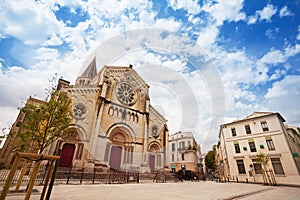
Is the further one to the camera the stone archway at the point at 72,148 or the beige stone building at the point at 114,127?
the beige stone building at the point at 114,127

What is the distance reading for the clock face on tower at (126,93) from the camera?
20458 mm

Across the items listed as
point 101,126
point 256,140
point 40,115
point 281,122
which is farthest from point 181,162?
point 40,115

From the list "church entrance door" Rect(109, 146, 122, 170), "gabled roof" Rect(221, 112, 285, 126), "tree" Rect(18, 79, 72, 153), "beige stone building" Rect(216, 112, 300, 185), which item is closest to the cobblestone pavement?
"tree" Rect(18, 79, 72, 153)

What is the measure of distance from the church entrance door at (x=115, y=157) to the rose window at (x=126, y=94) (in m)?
6.35

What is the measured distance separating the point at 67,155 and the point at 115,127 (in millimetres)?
5708

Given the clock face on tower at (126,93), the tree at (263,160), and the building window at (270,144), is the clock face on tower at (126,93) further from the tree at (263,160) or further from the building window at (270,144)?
the building window at (270,144)

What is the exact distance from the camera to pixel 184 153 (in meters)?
30.9

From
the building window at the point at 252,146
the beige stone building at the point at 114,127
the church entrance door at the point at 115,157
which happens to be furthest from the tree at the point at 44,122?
the building window at the point at 252,146

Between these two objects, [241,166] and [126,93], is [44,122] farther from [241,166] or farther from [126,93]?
[241,166]

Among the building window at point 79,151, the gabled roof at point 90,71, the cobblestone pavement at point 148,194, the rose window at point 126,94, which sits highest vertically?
the gabled roof at point 90,71

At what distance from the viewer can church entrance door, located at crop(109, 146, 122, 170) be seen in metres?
17.1

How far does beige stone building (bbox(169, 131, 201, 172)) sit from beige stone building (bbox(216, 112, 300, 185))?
27.3 ft

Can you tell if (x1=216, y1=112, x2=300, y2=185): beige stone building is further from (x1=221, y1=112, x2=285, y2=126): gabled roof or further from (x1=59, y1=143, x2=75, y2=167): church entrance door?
(x1=59, y1=143, x2=75, y2=167): church entrance door

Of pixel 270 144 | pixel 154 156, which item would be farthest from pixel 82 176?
pixel 270 144
